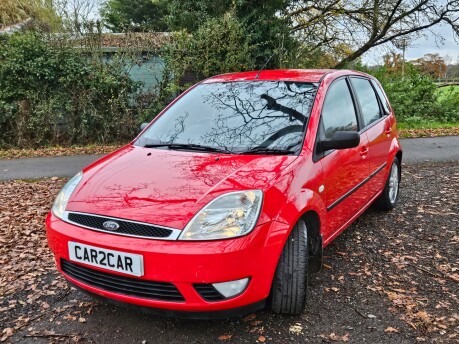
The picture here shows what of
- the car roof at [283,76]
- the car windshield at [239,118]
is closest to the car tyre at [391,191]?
the car roof at [283,76]

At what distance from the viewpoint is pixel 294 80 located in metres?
3.58

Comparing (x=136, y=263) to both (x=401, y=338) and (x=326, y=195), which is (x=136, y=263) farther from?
(x=401, y=338)

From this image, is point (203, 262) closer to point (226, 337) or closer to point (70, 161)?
point (226, 337)

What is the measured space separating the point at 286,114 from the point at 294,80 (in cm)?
51

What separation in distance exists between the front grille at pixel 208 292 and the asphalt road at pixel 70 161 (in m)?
5.59

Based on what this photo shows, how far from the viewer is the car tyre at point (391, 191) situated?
4.64 metres

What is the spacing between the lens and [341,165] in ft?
10.7

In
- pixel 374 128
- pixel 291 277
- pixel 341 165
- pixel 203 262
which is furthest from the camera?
pixel 374 128

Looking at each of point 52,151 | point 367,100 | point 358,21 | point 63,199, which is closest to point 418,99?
point 358,21

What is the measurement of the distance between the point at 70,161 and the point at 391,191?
6262 mm

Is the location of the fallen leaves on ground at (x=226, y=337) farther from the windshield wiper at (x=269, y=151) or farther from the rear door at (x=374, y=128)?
the rear door at (x=374, y=128)

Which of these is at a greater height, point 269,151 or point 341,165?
point 269,151

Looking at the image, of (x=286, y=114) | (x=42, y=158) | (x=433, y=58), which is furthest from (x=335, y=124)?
(x=433, y=58)

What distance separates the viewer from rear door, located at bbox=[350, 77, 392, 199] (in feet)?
13.0
